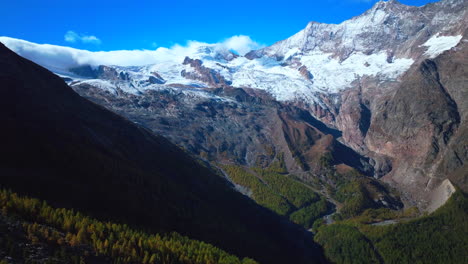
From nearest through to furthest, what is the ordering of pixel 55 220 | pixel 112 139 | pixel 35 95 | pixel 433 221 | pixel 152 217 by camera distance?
1. pixel 55 220
2. pixel 152 217
3. pixel 35 95
4. pixel 112 139
5. pixel 433 221

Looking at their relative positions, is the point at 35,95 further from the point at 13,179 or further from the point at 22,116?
the point at 13,179

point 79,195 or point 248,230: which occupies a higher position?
point 79,195

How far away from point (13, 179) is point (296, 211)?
167 metres

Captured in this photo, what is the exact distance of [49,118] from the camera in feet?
293

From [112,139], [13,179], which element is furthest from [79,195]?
[112,139]

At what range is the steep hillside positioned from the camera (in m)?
62.5

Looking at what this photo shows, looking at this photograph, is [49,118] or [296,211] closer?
[49,118]

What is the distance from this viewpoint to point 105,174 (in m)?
78.7

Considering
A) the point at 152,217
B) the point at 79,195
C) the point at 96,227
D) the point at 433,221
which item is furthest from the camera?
the point at 433,221

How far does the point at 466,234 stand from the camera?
485 ft

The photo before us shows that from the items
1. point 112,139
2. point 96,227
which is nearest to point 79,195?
point 96,227

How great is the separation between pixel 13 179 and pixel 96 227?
16928 millimetres

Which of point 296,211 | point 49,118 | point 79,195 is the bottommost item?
point 296,211

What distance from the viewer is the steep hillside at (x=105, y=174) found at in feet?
205
